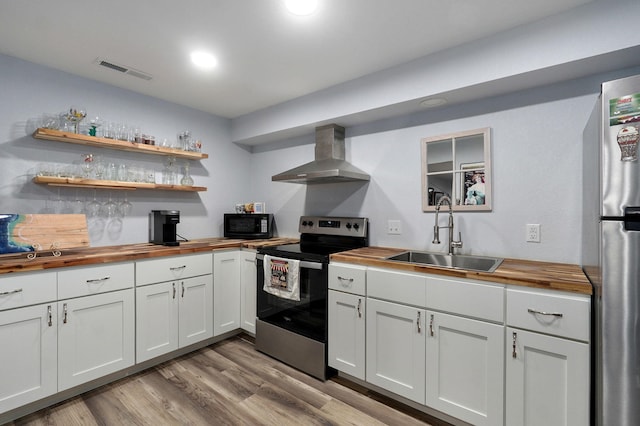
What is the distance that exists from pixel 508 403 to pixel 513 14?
2.04 m

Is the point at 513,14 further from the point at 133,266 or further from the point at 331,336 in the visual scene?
the point at 133,266

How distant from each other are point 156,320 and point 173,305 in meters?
0.16

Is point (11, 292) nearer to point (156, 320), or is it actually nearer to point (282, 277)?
point (156, 320)

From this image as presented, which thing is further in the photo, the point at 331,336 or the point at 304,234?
the point at 304,234

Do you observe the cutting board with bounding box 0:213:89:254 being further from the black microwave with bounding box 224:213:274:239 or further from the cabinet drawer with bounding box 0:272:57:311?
the black microwave with bounding box 224:213:274:239

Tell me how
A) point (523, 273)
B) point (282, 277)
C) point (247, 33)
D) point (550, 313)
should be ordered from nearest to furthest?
1. point (550, 313)
2. point (523, 273)
3. point (247, 33)
4. point (282, 277)

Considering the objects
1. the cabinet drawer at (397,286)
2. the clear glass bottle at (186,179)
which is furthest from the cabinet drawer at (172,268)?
the cabinet drawer at (397,286)

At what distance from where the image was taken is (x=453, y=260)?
2188 millimetres

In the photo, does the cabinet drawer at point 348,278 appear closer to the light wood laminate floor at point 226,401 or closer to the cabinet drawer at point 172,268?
the light wood laminate floor at point 226,401

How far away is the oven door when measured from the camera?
88.7 inches

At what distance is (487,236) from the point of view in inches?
84.9

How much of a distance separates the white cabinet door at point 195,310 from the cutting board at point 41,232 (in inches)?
31.9

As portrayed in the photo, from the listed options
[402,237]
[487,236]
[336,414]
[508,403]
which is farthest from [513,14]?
[336,414]

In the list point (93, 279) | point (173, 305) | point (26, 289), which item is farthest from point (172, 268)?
point (26, 289)
